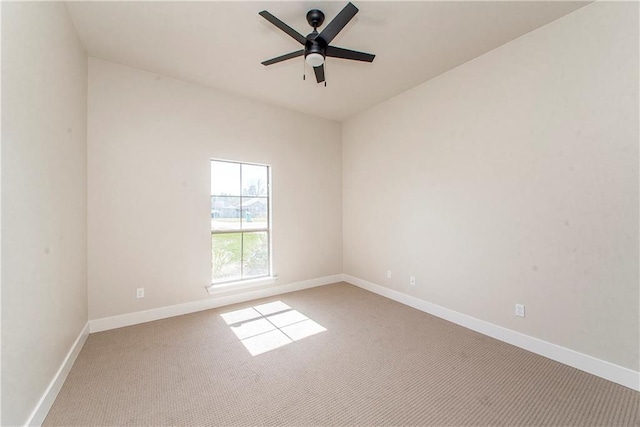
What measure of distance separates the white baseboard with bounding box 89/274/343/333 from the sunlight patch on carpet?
12.4 inches

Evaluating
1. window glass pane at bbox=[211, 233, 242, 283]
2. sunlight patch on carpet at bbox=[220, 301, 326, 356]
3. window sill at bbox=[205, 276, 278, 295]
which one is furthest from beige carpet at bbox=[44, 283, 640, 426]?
window glass pane at bbox=[211, 233, 242, 283]

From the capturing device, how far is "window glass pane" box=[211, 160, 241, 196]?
3701 mm

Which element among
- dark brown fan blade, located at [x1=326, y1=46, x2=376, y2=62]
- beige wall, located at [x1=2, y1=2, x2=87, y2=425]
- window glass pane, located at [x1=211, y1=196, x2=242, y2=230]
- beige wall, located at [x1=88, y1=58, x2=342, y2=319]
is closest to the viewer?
beige wall, located at [x1=2, y1=2, x2=87, y2=425]

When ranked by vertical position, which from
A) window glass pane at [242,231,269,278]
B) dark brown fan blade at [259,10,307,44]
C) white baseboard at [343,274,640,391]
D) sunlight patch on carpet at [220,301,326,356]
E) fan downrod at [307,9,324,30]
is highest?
fan downrod at [307,9,324,30]

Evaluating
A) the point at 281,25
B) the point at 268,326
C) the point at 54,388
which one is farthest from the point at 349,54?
the point at 54,388

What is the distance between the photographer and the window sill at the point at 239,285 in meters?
3.59

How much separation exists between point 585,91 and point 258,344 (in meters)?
3.54

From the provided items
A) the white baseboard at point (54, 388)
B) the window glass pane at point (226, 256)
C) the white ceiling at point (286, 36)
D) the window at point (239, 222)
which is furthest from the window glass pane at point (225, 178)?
the white baseboard at point (54, 388)

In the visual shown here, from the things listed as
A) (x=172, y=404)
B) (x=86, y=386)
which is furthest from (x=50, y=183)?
(x=172, y=404)

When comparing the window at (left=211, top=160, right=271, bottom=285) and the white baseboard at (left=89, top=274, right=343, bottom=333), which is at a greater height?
the window at (left=211, top=160, right=271, bottom=285)

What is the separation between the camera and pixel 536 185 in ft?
8.16

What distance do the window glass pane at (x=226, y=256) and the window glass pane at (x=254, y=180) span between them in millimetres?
652

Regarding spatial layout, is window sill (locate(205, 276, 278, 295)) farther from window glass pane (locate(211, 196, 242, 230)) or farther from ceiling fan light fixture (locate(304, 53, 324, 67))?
ceiling fan light fixture (locate(304, 53, 324, 67))

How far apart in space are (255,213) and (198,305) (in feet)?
4.67
